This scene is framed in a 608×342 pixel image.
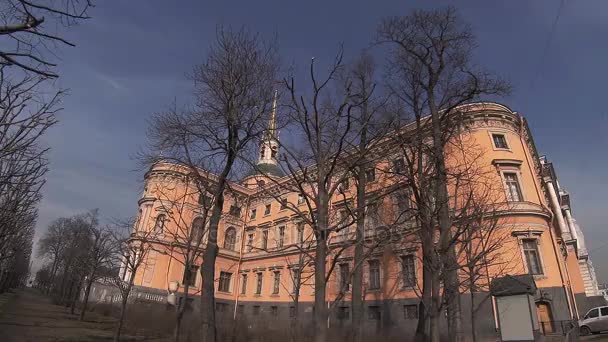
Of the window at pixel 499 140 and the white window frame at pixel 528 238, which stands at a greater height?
the window at pixel 499 140

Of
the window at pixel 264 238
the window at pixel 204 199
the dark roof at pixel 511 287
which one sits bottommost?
the dark roof at pixel 511 287

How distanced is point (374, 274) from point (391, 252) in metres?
3.45

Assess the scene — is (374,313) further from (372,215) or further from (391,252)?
(372,215)

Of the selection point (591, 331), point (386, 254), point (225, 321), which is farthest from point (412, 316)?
point (225, 321)

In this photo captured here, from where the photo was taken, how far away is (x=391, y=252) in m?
29.5

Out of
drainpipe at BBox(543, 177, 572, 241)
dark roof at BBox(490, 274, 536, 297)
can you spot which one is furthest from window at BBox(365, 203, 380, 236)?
drainpipe at BBox(543, 177, 572, 241)

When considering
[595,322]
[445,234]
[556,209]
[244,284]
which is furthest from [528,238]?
[244,284]

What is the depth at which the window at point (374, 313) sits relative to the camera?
29.5 m

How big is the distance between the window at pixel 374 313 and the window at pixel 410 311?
99.2 inches

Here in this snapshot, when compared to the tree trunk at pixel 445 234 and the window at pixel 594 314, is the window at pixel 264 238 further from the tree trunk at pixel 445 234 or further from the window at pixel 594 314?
the tree trunk at pixel 445 234

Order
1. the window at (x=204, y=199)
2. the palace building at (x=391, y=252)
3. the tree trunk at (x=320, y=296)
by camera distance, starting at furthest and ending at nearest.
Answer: the palace building at (x=391, y=252), the window at (x=204, y=199), the tree trunk at (x=320, y=296)

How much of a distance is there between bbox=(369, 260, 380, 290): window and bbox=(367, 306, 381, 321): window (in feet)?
5.35

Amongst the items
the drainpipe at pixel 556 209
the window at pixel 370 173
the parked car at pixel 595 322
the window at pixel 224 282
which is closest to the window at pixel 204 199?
the window at pixel 370 173

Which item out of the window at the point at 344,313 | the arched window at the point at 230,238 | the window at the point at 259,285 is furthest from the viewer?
the arched window at the point at 230,238
